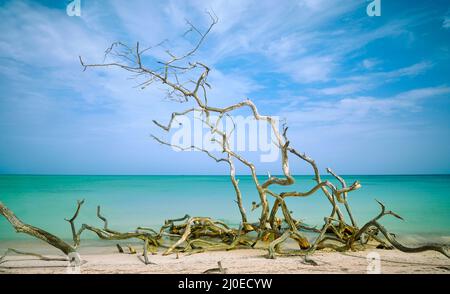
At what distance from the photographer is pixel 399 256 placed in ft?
10.1

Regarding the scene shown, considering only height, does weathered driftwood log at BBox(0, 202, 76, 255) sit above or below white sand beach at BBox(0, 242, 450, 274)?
above

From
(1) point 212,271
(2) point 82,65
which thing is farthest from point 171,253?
(2) point 82,65

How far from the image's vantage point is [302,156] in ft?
11.2

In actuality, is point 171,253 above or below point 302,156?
below

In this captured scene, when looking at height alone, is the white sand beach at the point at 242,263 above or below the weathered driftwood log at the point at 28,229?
below

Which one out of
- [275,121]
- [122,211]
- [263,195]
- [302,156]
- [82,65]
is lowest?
[122,211]

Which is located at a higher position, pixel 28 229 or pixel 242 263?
pixel 28 229

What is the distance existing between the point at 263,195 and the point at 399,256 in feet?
4.82

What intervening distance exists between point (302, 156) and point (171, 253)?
68.3 inches

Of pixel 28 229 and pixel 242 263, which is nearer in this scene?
pixel 28 229
